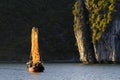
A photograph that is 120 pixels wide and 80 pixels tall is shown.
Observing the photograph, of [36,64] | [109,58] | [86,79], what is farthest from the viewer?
[109,58]

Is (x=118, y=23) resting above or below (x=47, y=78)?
above

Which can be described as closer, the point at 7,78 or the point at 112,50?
the point at 7,78

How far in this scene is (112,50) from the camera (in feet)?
648

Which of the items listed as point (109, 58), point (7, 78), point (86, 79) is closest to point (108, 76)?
point (86, 79)

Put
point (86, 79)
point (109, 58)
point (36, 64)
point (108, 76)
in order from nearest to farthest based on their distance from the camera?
point (86, 79) < point (108, 76) < point (36, 64) < point (109, 58)

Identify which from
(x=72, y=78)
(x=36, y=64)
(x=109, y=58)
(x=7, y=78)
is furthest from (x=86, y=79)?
(x=109, y=58)

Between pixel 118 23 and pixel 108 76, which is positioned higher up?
pixel 118 23

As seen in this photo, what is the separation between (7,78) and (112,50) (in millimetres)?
73692

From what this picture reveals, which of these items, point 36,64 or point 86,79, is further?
point 36,64

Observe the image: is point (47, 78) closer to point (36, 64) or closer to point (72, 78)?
point (72, 78)

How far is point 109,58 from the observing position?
19725 centimetres

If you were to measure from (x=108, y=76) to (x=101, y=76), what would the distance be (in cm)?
137

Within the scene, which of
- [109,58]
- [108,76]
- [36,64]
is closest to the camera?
[108,76]

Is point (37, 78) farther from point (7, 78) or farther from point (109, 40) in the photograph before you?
point (109, 40)
